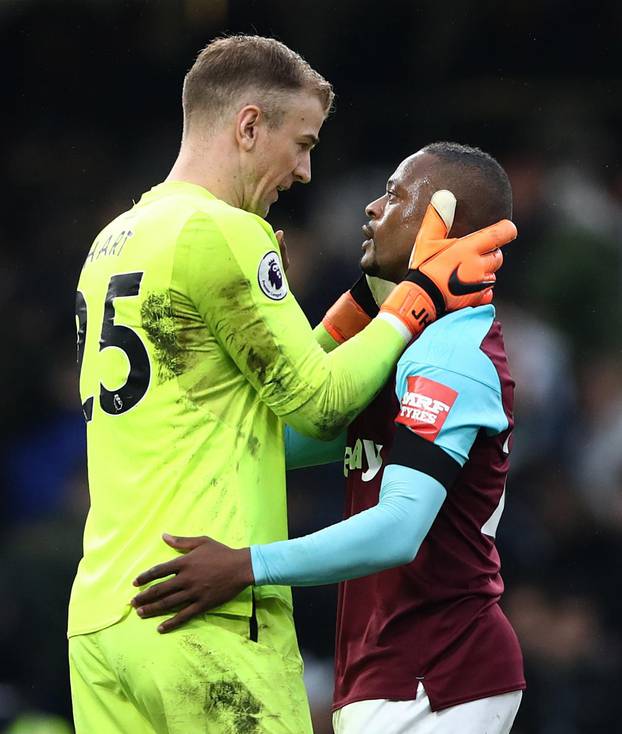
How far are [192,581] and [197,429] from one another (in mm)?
315

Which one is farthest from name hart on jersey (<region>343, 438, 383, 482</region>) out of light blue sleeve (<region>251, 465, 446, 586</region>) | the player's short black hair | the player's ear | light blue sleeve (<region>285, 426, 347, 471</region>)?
the player's ear

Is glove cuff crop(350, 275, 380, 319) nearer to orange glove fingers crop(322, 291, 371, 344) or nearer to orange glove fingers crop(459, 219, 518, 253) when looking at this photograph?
orange glove fingers crop(322, 291, 371, 344)

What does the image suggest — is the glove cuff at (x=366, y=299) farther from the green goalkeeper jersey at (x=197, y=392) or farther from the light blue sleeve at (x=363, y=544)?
the light blue sleeve at (x=363, y=544)

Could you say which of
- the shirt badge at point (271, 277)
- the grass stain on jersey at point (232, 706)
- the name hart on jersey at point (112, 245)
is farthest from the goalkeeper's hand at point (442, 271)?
the grass stain on jersey at point (232, 706)

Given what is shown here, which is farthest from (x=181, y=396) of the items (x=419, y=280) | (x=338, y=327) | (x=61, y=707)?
(x=61, y=707)

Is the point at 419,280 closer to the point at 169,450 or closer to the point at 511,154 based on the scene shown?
the point at 169,450

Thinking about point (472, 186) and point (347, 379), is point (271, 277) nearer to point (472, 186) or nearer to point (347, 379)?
point (347, 379)

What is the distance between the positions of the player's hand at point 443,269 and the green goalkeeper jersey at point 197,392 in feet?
0.55

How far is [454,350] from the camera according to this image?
289 cm

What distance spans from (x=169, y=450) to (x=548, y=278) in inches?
152

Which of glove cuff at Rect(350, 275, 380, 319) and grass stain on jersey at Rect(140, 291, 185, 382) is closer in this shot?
grass stain on jersey at Rect(140, 291, 185, 382)

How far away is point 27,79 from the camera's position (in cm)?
698

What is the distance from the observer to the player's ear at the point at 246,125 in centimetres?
305

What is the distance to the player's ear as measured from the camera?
3.05 meters
